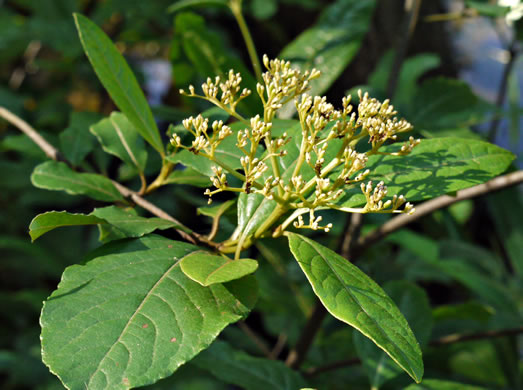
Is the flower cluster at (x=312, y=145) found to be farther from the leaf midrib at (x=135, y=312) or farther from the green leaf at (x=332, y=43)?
the green leaf at (x=332, y=43)

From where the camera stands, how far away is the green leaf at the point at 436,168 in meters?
0.68

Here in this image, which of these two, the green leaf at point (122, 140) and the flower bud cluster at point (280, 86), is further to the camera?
the green leaf at point (122, 140)

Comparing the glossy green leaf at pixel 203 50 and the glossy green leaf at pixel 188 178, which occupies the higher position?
the glossy green leaf at pixel 203 50

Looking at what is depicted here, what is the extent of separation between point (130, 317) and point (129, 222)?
0.16m

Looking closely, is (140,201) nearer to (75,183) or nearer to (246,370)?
(75,183)

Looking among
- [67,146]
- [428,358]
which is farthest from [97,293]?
[428,358]

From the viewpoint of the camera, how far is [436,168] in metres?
0.70

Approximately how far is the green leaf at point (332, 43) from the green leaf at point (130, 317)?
64 centimetres

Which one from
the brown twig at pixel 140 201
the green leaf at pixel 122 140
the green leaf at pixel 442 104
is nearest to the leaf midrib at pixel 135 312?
the brown twig at pixel 140 201

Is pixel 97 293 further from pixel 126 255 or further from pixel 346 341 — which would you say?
pixel 346 341

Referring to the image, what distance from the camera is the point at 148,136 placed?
32.6 inches

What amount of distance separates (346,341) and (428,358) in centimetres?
24

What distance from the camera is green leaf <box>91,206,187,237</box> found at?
67 cm

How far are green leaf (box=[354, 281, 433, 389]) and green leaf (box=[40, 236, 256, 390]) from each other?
463 mm
